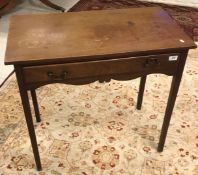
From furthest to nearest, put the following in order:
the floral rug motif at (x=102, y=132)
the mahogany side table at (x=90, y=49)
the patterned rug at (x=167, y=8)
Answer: the patterned rug at (x=167, y=8), the floral rug motif at (x=102, y=132), the mahogany side table at (x=90, y=49)

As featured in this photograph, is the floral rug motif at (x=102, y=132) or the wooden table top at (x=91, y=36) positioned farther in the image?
the floral rug motif at (x=102, y=132)

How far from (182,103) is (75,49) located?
3.39 ft

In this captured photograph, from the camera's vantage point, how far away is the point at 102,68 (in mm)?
1094

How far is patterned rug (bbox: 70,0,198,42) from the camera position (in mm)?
2736

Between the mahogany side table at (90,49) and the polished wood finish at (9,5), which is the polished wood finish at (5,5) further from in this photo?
the mahogany side table at (90,49)

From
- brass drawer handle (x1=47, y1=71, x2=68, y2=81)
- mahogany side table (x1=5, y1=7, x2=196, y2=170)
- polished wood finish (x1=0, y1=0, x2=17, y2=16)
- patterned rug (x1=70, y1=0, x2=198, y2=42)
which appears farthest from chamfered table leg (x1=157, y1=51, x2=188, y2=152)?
polished wood finish (x1=0, y1=0, x2=17, y2=16)

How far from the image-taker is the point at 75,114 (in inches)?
68.1

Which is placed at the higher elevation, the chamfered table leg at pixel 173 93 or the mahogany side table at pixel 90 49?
the mahogany side table at pixel 90 49

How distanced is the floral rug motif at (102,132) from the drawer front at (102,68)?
1.80 feet

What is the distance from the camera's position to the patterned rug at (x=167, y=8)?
8.98 feet

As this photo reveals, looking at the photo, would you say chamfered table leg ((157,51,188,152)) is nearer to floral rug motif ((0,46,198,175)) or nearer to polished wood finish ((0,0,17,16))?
floral rug motif ((0,46,198,175))

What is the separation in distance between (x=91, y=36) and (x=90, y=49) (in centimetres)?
12

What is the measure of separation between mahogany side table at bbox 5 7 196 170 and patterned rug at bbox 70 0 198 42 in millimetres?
1585

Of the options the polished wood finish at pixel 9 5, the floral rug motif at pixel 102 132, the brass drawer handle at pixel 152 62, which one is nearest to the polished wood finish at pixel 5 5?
the polished wood finish at pixel 9 5
